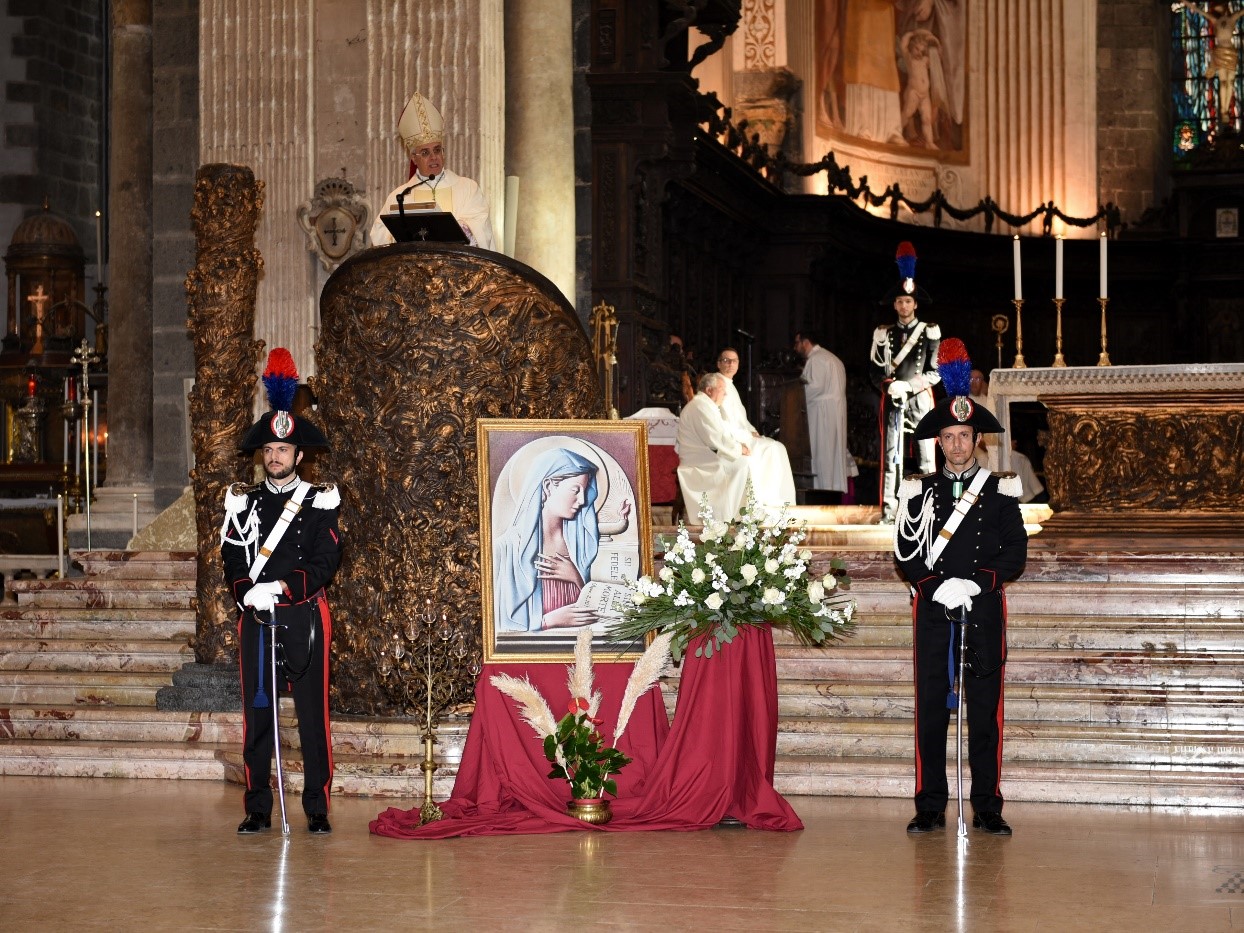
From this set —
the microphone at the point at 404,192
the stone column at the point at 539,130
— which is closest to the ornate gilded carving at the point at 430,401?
the microphone at the point at 404,192

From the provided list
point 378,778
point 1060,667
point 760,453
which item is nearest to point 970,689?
point 1060,667

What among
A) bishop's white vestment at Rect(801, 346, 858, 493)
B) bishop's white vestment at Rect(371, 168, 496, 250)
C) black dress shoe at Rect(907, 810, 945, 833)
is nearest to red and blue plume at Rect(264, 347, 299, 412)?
bishop's white vestment at Rect(371, 168, 496, 250)

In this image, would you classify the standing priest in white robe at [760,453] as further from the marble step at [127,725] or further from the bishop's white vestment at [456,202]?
the marble step at [127,725]

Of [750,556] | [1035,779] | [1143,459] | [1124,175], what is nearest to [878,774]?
[1035,779]

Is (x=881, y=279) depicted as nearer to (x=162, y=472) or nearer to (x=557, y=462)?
(x=162, y=472)

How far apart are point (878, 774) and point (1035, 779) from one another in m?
0.69

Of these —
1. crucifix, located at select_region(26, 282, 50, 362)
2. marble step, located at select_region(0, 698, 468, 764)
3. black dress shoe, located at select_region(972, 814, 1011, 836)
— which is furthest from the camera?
crucifix, located at select_region(26, 282, 50, 362)

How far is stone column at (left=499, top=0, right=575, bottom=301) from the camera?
44.6ft

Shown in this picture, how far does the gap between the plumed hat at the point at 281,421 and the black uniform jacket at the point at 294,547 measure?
0.23 m

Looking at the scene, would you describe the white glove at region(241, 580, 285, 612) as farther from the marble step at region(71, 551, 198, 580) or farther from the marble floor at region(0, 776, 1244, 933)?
the marble step at region(71, 551, 198, 580)

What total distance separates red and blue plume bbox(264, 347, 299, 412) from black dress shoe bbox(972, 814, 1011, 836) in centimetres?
327

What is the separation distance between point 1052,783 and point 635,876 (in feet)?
8.18

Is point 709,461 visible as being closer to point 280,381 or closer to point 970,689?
point 970,689

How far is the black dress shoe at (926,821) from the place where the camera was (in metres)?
7.02
